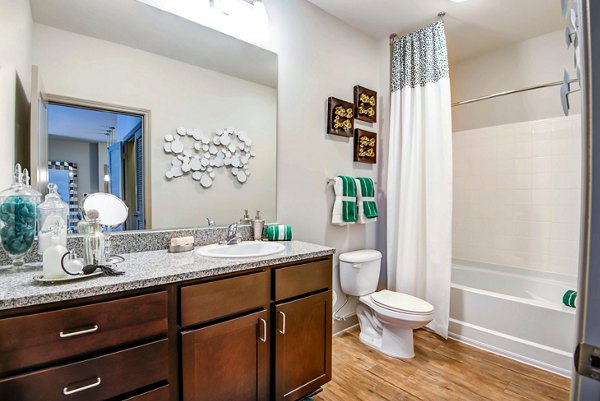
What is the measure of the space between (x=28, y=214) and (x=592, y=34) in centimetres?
161

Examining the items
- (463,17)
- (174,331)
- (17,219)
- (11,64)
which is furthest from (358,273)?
(11,64)

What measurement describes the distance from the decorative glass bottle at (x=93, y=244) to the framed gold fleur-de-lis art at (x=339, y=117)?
64.8 inches

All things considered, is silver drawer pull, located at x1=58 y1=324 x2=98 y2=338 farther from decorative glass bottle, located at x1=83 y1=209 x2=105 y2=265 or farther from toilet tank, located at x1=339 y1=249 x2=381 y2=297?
toilet tank, located at x1=339 y1=249 x2=381 y2=297

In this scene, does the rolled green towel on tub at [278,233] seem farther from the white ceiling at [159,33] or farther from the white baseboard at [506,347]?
the white baseboard at [506,347]

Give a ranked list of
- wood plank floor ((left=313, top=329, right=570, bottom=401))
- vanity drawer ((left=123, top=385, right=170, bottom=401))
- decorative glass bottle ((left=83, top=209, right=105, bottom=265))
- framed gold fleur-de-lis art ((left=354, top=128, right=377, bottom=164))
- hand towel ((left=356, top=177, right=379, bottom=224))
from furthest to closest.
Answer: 1. framed gold fleur-de-lis art ((left=354, top=128, right=377, bottom=164))
2. hand towel ((left=356, top=177, right=379, bottom=224))
3. wood plank floor ((left=313, top=329, right=570, bottom=401))
4. decorative glass bottle ((left=83, top=209, right=105, bottom=265))
5. vanity drawer ((left=123, top=385, right=170, bottom=401))

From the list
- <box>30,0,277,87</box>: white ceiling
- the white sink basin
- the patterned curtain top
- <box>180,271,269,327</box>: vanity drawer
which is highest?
the patterned curtain top

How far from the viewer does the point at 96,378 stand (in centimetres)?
97

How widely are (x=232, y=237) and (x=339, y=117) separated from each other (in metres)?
1.27

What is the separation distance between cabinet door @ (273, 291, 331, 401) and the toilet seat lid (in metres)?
0.61

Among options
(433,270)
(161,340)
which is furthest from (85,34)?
(433,270)

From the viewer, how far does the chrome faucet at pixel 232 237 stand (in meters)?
1.73

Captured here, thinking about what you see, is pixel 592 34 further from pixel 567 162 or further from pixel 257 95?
pixel 567 162

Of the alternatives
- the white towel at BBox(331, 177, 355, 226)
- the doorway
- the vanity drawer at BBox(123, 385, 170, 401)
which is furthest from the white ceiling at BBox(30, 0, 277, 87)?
the vanity drawer at BBox(123, 385, 170, 401)

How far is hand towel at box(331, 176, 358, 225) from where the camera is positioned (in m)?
2.30
